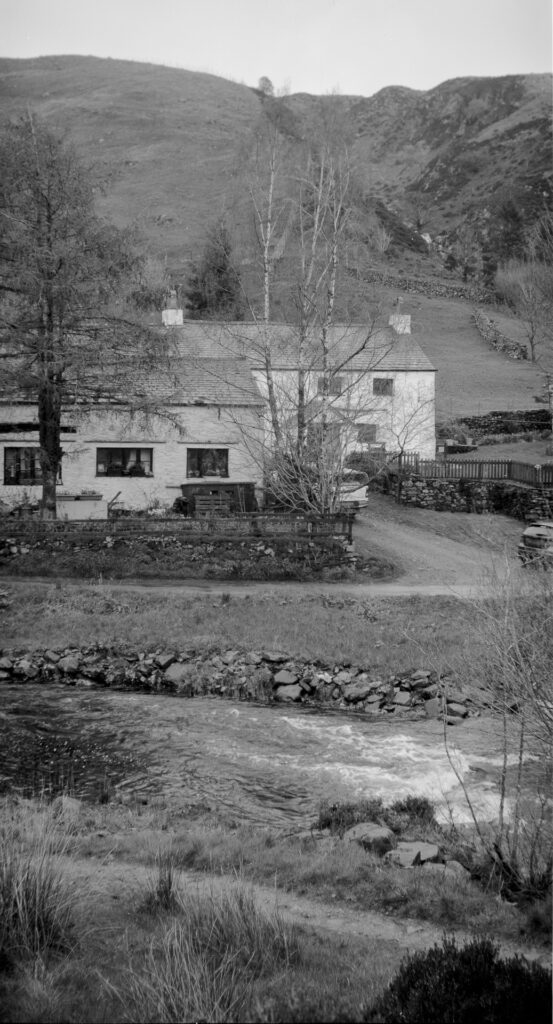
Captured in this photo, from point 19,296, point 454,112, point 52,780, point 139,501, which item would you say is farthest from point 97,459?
point 454,112

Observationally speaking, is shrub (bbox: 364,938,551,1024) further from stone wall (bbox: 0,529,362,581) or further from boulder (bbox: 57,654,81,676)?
stone wall (bbox: 0,529,362,581)

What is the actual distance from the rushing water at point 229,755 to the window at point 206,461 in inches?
645

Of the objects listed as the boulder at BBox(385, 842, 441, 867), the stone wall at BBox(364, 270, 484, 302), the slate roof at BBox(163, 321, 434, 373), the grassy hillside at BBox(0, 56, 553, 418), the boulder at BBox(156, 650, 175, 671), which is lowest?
the boulder at BBox(156, 650, 175, 671)

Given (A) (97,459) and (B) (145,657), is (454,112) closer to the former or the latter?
(A) (97,459)

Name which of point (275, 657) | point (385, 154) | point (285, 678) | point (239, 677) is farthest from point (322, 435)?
point (385, 154)

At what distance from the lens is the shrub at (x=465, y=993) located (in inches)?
213

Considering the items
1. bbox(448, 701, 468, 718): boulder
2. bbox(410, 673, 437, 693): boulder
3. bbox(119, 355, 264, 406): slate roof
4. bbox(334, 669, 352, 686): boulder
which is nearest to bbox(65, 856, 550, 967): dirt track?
bbox(448, 701, 468, 718): boulder

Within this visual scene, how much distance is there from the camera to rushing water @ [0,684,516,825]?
13242 millimetres

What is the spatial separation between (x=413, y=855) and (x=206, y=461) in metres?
24.9

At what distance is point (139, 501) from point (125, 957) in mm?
27065

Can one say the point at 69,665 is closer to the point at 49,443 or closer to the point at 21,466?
the point at 49,443

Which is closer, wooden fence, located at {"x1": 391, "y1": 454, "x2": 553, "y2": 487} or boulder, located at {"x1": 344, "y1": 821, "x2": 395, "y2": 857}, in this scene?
boulder, located at {"x1": 344, "y1": 821, "x2": 395, "y2": 857}

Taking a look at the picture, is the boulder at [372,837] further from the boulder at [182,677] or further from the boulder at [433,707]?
the boulder at [182,677]

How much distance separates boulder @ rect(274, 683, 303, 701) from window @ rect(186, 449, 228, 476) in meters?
16.1
